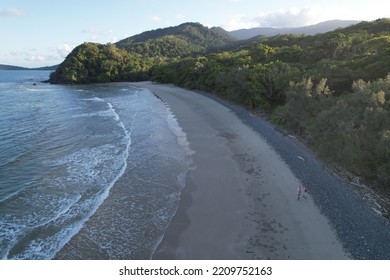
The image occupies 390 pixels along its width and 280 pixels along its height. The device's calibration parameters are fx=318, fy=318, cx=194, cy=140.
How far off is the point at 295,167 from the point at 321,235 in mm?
8983

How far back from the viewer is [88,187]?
22.1m

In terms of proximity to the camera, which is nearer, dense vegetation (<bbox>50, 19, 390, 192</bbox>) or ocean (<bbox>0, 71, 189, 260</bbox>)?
ocean (<bbox>0, 71, 189, 260</bbox>)

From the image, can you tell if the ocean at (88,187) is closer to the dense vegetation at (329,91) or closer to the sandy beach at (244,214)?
the sandy beach at (244,214)

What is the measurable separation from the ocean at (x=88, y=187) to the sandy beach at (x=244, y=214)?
1139 millimetres

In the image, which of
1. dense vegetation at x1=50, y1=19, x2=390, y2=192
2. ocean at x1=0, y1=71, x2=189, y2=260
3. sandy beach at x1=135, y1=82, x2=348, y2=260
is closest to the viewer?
sandy beach at x1=135, y1=82, x2=348, y2=260

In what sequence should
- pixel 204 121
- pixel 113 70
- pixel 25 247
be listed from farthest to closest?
pixel 113 70, pixel 204 121, pixel 25 247

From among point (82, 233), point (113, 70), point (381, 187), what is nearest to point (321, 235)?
point (381, 187)

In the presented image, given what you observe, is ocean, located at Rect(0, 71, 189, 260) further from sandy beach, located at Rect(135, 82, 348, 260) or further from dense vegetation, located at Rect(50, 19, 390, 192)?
dense vegetation, located at Rect(50, 19, 390, 192)

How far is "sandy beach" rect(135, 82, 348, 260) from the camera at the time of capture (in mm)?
14828

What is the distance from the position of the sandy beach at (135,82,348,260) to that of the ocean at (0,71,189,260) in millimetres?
1139

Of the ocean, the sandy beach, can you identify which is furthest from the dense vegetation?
the ocean

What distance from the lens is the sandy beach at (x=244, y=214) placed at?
1483cm

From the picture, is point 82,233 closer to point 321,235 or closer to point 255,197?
point 255,197

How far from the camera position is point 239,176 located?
2328 centimetres
